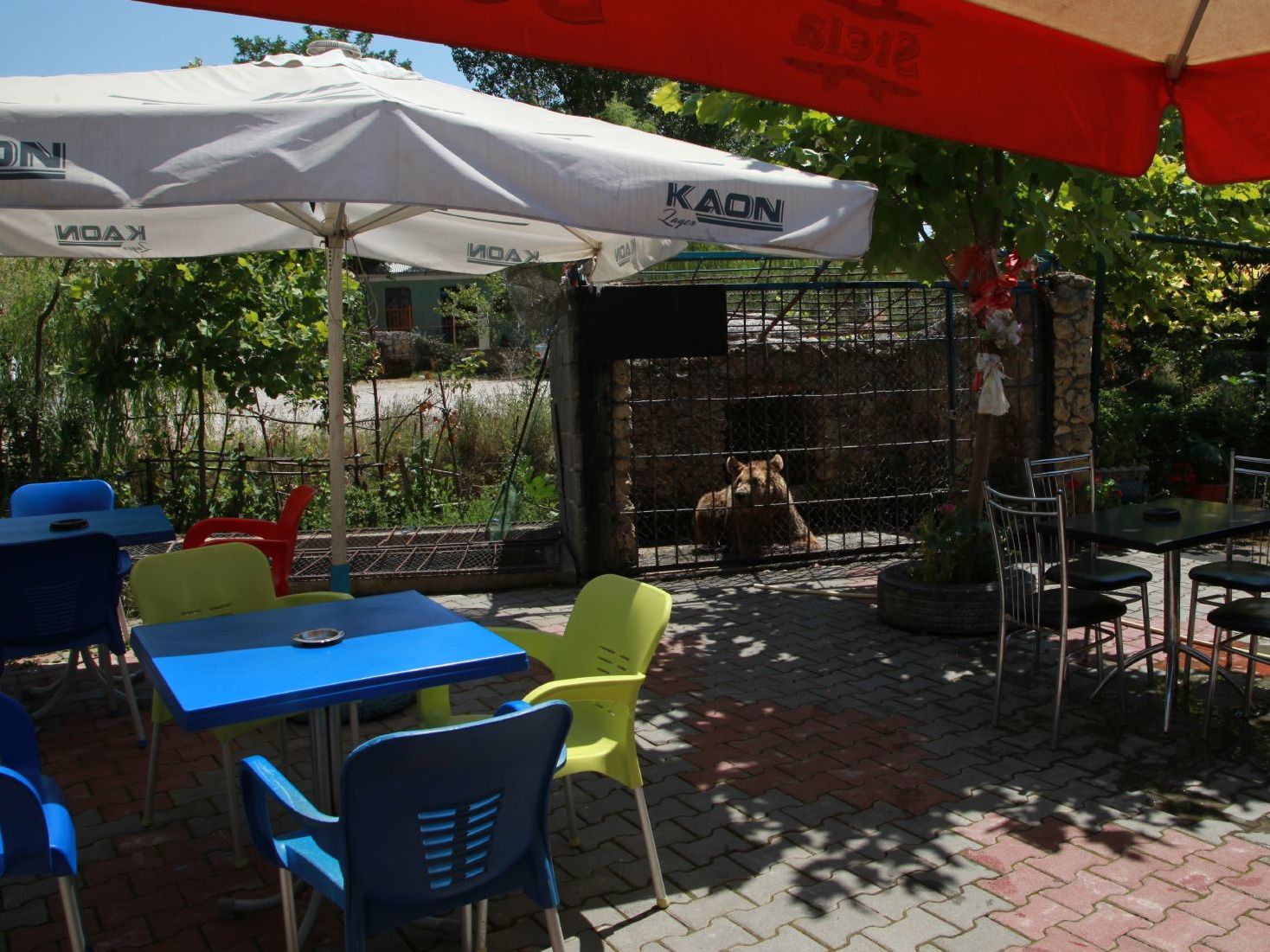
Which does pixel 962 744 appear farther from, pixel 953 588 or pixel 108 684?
pixel 108 684

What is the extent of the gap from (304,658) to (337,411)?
174 centimetres

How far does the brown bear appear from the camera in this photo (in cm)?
814

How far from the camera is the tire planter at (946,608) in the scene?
6.10 metres

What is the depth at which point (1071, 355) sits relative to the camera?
8648mm

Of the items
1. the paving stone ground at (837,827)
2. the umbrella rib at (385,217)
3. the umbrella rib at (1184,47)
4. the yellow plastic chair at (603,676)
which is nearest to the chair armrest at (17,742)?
the paving stone ground at (837,827)

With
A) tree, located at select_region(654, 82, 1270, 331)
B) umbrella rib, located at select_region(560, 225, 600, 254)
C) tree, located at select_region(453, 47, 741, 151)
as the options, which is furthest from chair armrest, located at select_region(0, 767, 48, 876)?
tree, located at select_region(453, 47, 741, 151)

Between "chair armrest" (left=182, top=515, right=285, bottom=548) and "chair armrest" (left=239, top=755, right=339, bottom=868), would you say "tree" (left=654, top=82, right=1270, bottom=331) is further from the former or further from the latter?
"chair armrest" (left=239, top=755, right=339, bottom=868)

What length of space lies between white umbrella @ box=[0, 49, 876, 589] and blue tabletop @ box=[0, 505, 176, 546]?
102 cm

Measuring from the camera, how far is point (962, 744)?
14.9ft

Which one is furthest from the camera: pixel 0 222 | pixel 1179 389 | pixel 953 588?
pixel 1179 389

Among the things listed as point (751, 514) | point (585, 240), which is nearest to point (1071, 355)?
point (751, 514)

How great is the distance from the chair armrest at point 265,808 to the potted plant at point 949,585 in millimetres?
4315

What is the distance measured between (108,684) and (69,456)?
365 centimetres

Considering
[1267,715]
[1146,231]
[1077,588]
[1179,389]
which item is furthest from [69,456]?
[1179,389]
